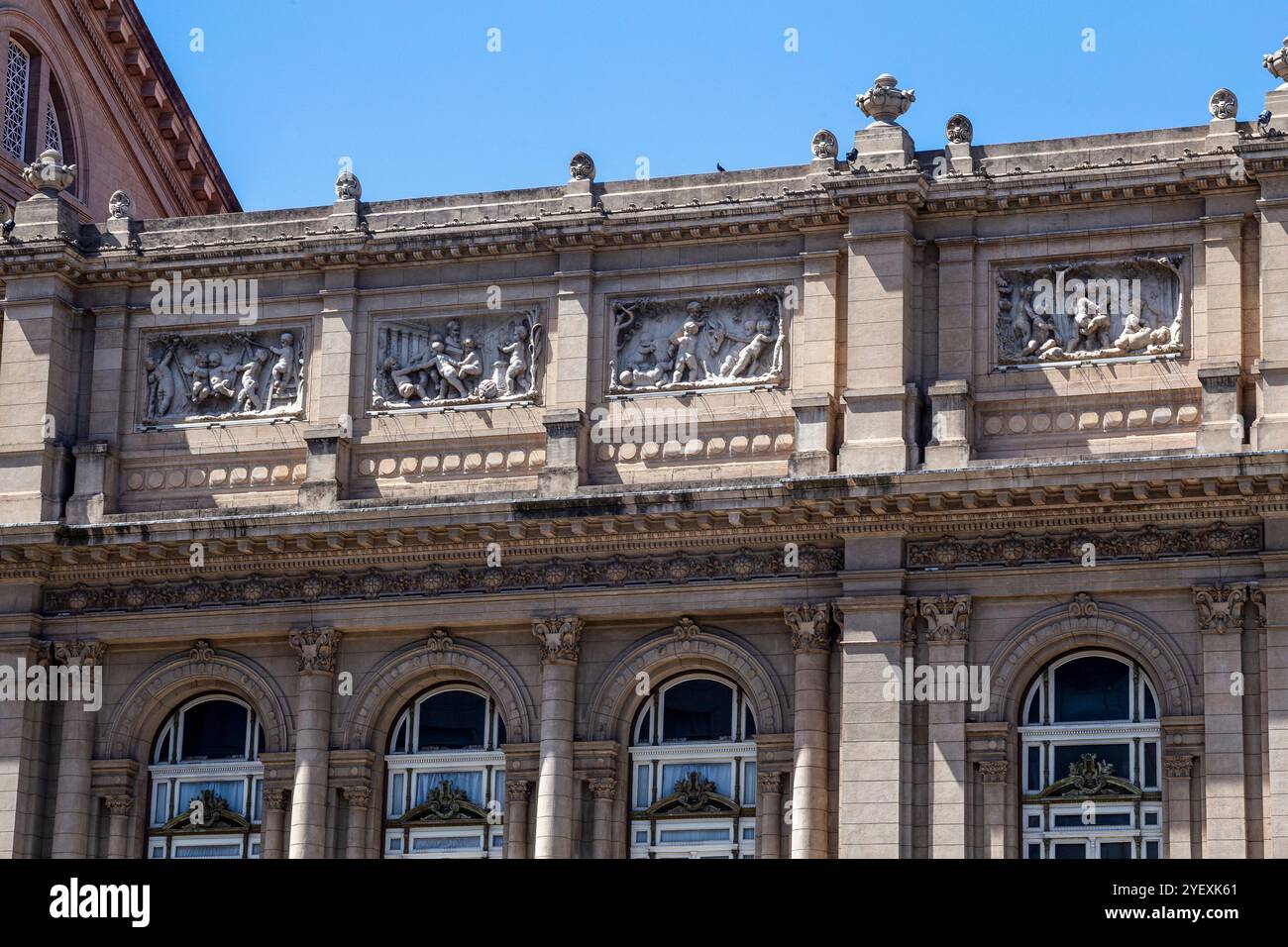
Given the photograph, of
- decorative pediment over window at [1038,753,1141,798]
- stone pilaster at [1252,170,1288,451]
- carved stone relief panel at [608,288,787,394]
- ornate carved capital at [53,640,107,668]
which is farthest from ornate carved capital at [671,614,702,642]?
ornate carved capital at [53,640,107,668]

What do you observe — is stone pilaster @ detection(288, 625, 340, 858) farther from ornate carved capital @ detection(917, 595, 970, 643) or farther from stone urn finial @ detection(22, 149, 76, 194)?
ornate carved capital @ detection(917, 595, 970, 643)

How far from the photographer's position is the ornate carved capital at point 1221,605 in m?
41.1

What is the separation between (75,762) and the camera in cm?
4638

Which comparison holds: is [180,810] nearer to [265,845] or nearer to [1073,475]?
[265,845]

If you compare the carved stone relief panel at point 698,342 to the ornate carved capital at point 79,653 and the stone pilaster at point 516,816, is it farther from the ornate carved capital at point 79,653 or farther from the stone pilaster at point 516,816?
the ornate carved capital at point 79,653

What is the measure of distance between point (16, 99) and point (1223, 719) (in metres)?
A: 32.0

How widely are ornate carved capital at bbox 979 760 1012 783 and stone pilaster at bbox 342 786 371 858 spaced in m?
10.6

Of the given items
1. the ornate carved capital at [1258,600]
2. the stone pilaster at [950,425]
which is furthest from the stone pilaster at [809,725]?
the ornate carved capital at [1258,600]

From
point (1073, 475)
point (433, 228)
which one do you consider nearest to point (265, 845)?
point (433, 228)

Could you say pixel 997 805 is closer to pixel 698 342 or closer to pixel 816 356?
pixel 816 356

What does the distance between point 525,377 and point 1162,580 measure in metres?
11.7

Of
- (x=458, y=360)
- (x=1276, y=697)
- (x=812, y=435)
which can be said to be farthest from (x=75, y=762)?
(x=1276, y=697)

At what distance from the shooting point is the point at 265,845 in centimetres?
4516

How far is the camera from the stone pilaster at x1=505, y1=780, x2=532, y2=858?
4403 centimetres
